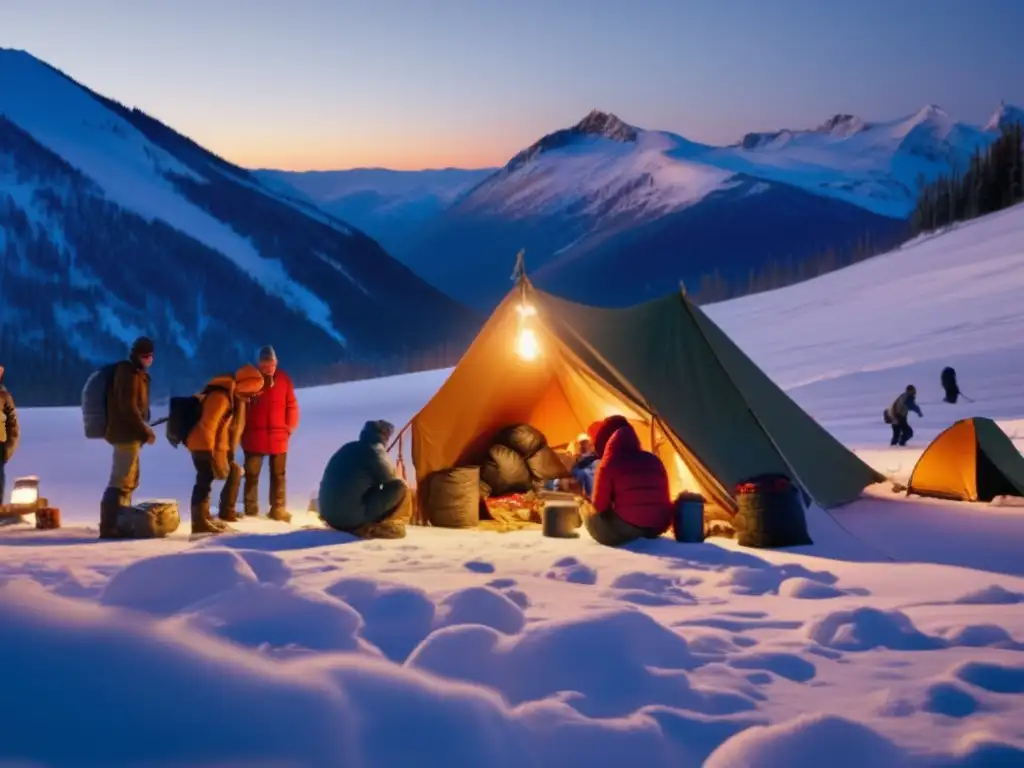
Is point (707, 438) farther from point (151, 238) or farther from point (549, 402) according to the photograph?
point (151, 238)

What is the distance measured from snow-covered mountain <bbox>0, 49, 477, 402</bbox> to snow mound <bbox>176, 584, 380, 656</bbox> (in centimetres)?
7828

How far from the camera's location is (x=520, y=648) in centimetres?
379

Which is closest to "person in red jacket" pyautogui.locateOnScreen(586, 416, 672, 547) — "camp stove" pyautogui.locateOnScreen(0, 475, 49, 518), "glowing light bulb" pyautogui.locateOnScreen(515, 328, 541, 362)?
"glowing light bulb" pyautogui.locateOnScreen(515, 328, 541, 362)

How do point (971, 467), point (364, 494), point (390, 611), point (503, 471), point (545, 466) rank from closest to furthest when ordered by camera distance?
1. point (390, 611)
2. point (364, 494)
3. point (971, 467)
4. point (503, 471)
5. point (545, 466)

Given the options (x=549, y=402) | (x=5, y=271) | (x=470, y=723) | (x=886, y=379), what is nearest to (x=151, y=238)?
(x=5, y=271)

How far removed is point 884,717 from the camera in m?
3.42

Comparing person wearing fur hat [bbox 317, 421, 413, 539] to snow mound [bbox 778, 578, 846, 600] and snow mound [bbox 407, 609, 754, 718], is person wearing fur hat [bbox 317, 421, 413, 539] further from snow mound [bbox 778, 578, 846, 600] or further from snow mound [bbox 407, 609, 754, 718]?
snow mound [bbox 407, 609, 754, 718]

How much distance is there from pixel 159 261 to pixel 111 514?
104 m

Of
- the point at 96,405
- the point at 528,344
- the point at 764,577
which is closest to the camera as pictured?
the point at 764,577

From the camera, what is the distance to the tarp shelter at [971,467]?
8.98 metres

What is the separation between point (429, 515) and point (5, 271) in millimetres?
93899

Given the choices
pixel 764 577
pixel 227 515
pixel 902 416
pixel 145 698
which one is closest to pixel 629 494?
pixel 764 577

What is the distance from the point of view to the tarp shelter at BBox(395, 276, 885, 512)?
806 cm

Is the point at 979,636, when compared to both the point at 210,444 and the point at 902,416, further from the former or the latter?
the point at 902,416
